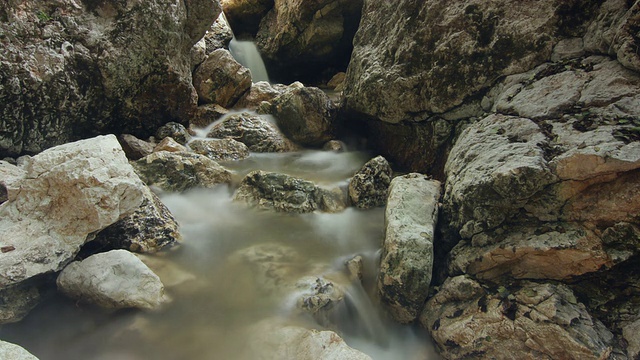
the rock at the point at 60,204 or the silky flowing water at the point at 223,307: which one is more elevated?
the rock at the point at 60,204

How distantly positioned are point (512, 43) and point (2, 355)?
555 cm

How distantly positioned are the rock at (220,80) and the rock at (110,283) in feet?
23.8

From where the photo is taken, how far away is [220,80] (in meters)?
10.0

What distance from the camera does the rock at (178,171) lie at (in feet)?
18.3

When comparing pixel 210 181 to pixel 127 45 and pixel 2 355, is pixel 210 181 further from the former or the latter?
pixel 2 355

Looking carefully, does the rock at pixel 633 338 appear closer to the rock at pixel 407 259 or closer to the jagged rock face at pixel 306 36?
the rock at pixel 407 259

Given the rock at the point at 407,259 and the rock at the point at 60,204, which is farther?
the rock at the point at 407,259

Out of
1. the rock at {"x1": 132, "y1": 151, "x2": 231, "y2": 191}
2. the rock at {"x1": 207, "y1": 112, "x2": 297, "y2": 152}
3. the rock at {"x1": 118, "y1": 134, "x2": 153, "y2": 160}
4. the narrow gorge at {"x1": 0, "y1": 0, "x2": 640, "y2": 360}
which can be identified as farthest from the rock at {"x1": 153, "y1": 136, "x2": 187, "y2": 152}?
the rock at {"x1": 207, "y1": 112, "x2": 297, "y2": 152}

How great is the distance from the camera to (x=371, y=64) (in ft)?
20.7

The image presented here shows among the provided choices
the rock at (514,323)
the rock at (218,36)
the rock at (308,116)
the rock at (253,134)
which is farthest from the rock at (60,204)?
the rock at (218,36)

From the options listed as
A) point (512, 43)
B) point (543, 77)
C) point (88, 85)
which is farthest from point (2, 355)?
point (512, 43)

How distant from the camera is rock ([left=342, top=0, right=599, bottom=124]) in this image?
388 cm

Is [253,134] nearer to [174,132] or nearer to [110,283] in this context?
[174,132]

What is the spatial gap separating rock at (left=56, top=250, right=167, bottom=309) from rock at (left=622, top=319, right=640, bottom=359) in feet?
→ 12.9
